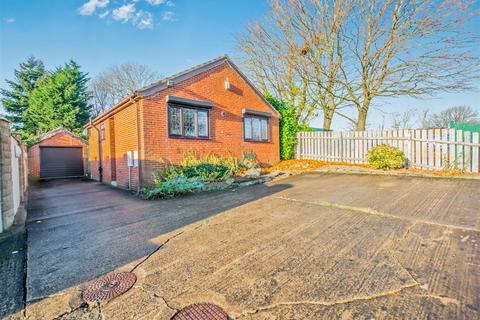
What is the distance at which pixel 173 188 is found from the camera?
21.6 ft

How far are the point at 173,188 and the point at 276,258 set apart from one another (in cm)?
473

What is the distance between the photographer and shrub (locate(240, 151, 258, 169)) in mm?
10289

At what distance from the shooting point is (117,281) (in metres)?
2.23

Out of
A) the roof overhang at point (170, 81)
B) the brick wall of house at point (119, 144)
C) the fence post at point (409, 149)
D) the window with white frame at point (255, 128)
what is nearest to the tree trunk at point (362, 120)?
the fence post at point (409, 149)

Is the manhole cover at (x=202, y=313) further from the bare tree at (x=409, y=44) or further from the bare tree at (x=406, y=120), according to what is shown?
the bare tree at (x=406, y=120)

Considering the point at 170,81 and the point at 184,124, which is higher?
the point at 170,81

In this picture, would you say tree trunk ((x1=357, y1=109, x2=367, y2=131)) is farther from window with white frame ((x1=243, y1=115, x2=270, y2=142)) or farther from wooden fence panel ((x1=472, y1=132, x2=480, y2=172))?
wooden fence panel ((x1=472, y1=132, x2=480, y2=172))

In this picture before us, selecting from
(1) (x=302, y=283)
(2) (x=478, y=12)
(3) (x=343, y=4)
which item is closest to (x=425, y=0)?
(2) (x=478, y=12)

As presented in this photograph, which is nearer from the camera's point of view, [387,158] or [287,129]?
[387,158]

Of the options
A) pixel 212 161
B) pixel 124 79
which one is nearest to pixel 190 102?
pixel 212 161

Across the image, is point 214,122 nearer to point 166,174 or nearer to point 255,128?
point 255,128

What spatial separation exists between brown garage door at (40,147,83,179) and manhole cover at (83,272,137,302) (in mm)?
18851

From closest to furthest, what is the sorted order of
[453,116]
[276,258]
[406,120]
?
1. [276,258]
2. [406,120]
3. [453,116]

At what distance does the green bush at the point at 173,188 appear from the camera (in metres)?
6.43
